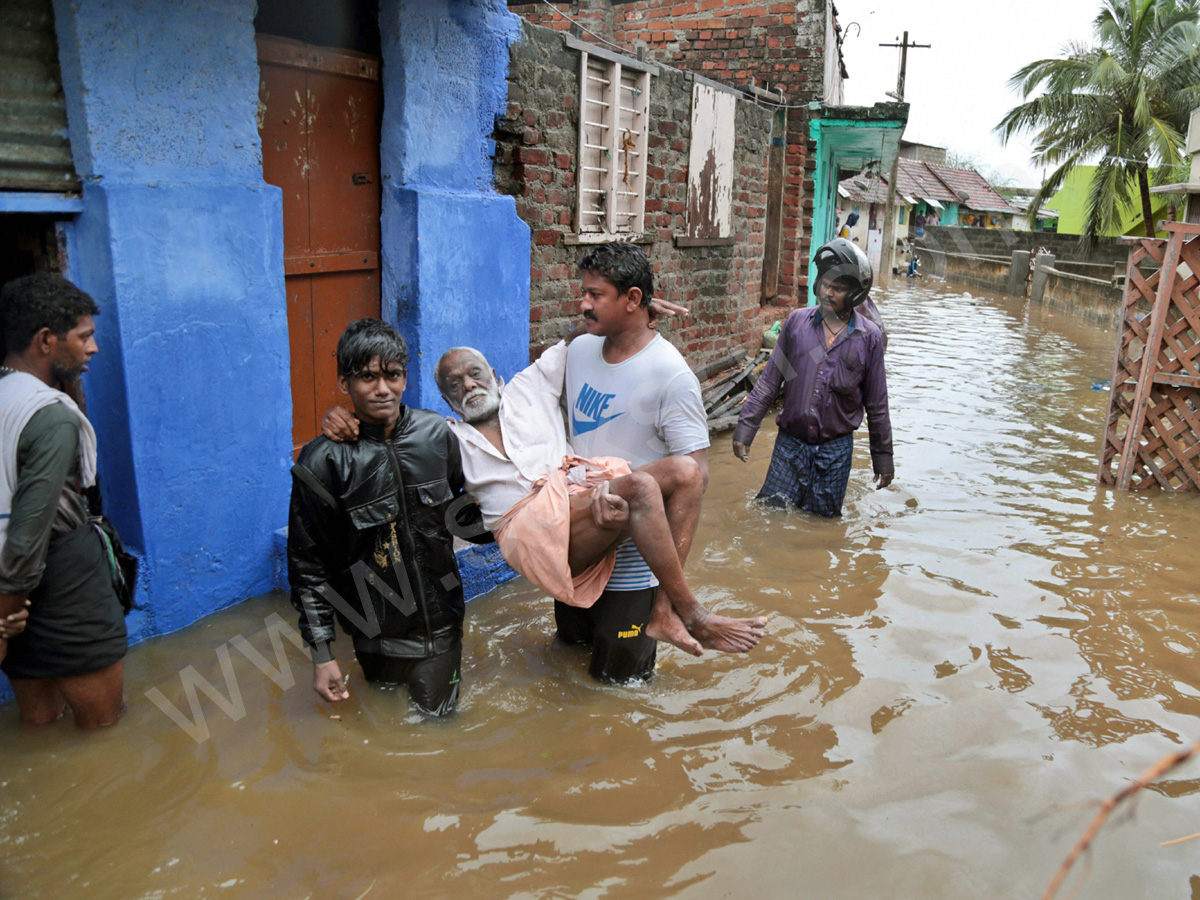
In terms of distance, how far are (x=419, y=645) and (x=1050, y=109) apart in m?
26.2

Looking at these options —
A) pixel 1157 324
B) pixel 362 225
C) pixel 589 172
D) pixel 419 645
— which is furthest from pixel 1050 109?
pixel 419 645

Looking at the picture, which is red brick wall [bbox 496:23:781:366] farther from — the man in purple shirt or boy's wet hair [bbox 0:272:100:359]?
boy's wet hair [bbox 0:272:100:359]

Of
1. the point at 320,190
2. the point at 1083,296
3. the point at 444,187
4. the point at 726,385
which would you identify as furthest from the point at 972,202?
the point at 320,190

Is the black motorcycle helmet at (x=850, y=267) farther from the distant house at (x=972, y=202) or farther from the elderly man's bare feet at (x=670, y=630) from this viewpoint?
the distant house at (x=972, y=202)

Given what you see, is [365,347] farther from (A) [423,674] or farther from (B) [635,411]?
(A) [423,674]

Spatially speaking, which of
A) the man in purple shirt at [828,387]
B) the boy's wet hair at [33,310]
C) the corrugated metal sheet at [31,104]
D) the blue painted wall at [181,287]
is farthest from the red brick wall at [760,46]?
the boy's wet hair at [33,310]

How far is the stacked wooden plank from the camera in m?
8.59

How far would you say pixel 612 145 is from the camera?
668 cm

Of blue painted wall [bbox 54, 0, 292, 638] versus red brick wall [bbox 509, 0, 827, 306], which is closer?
blue painted wall [bbox 54, 0, 292, 638]

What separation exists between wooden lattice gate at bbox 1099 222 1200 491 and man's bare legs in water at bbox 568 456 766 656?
A: 5.22m

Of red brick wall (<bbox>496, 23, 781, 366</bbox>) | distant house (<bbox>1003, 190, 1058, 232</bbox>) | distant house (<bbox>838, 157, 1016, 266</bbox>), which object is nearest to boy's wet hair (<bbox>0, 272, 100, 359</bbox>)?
red brick wall (<bbox>496, 23, 781, 366</bbox>)

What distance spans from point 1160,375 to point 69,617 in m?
7.30

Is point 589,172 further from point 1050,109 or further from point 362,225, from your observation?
point 1050,109

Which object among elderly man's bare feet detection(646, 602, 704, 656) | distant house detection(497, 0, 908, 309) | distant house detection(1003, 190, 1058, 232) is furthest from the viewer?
distant house detection(1003, 190, 1058, 232)
